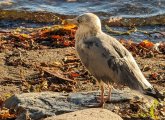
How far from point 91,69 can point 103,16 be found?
576cm

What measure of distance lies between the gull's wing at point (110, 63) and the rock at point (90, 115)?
33 cm

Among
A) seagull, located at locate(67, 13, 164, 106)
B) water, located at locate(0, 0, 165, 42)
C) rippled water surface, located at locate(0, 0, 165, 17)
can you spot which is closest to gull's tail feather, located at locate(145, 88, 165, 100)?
seagull, located at locate(67, 13, 164, 106)

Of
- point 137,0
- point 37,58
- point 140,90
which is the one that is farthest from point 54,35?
point 137,0

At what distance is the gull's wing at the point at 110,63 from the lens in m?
5.29

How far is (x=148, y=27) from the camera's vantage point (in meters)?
10.5

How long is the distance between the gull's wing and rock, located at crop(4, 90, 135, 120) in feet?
1.26

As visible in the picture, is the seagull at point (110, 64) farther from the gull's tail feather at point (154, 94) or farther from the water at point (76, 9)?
the water at point (76, 9)

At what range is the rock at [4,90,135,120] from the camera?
5.40 meters

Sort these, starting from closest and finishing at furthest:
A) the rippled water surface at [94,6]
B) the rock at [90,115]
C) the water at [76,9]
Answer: the rock at [90,115] < the water at [76,9] < the rippled water surface at [94,6]

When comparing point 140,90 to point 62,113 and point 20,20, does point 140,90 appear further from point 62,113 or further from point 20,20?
point 20,20

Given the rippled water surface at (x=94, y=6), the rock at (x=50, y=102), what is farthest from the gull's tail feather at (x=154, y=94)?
the rippled water surface at (x=94, y=6)

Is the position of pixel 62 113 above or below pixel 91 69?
below

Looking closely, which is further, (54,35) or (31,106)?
(54,35)

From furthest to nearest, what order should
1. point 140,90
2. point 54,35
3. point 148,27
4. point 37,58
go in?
point 148,27 → point 54,35 → point 37,58 → point 140,90
